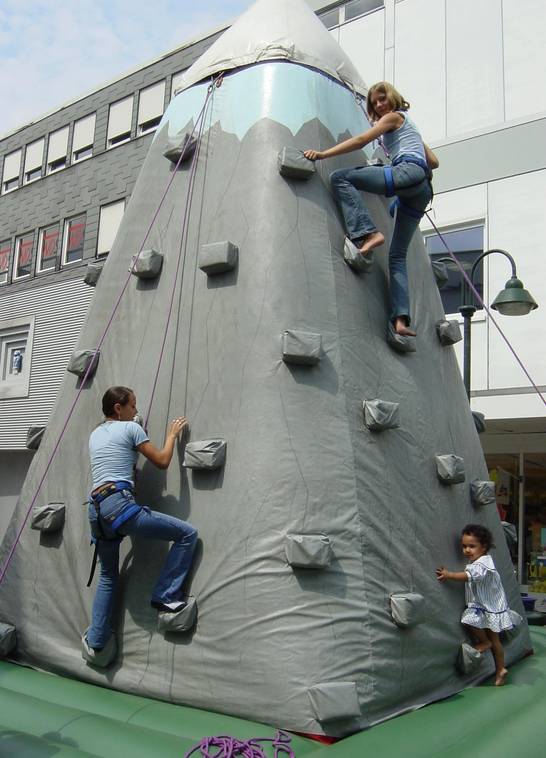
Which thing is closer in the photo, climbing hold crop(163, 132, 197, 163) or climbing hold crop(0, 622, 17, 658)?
climbing hold crop(0, 622, 17, 658)

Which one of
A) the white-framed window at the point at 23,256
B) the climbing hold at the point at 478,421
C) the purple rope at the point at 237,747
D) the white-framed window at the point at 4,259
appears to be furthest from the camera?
the white-framed window at the point at 4,259

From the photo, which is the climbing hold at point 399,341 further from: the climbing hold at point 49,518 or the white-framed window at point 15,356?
the white-framed window at point 15,356

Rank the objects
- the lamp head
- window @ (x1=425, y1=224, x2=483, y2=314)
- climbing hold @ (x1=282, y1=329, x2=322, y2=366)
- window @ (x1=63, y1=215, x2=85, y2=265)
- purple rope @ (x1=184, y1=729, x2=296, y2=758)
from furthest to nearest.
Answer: window @ (x1=63, y1=215, x2=85, y2=265), window @ (x1=425, y1=224, x2=483, y2=314), the lamp head, climbing hold @ (x1=282, y1=329, x2=322, y2=366), purple rope @ (x1=184, y1=729, x2=296, y2=758)

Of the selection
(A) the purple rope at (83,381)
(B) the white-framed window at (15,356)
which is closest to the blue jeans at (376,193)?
(A) the purple rope at (83,381)

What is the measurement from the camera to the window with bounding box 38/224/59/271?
20016 millimetres

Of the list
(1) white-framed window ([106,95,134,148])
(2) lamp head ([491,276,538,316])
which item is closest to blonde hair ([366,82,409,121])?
(2) lamp head ([491,276,538,316])

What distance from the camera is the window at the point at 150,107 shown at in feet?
59.5

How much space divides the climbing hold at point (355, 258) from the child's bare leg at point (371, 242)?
0.07ft

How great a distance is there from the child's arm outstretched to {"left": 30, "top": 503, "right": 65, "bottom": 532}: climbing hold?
196cm

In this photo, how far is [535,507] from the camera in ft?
41.9

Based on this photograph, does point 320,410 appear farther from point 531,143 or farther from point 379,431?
point 531,143

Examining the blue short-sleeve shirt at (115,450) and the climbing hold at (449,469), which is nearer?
the blue short-sleeve shirt at (115,450)

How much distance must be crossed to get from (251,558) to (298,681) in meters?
0.55

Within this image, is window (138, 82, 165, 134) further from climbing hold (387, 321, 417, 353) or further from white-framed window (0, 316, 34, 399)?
climbing hold (387, 321, 417, 353)
